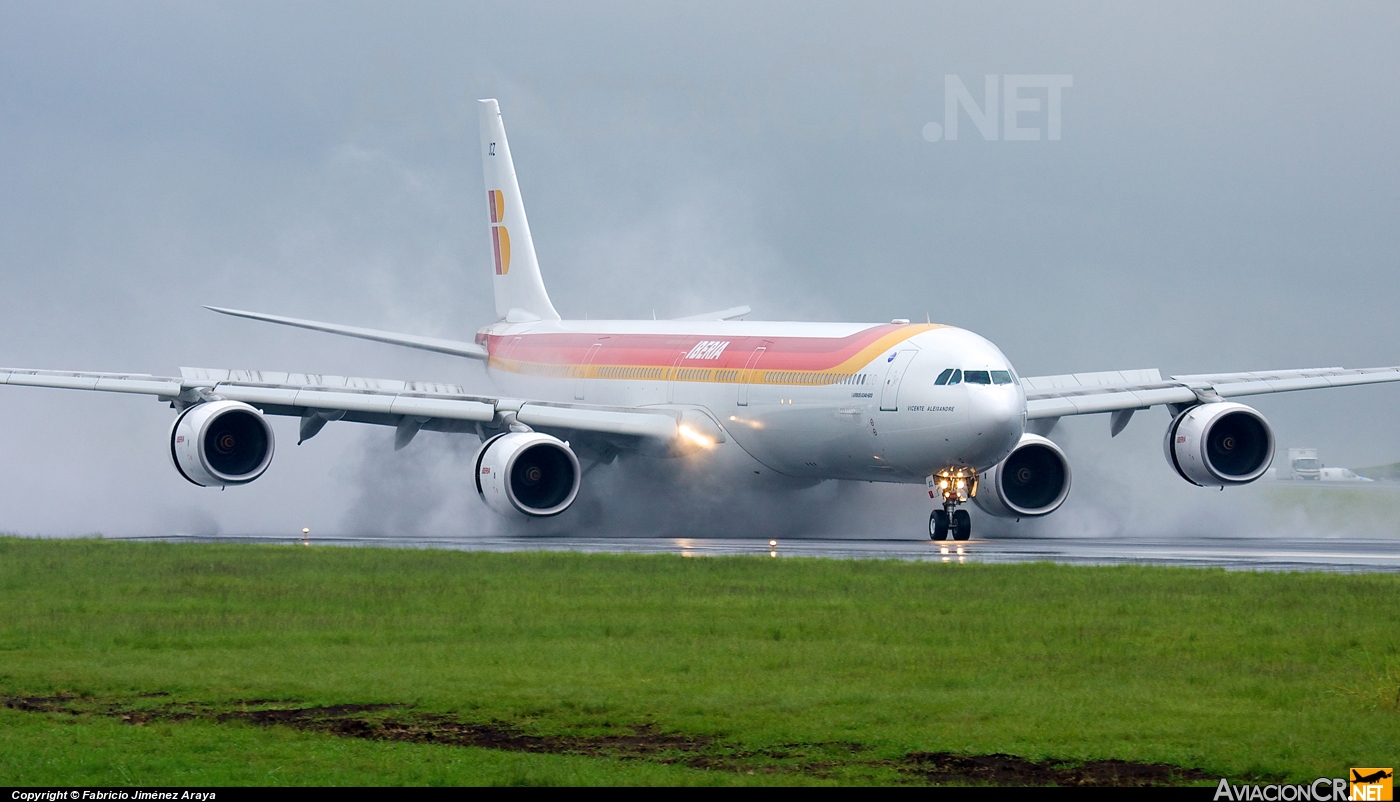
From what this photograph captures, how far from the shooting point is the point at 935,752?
38.7ft

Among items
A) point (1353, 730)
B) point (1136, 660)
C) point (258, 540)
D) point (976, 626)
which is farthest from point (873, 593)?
point (258, 540)

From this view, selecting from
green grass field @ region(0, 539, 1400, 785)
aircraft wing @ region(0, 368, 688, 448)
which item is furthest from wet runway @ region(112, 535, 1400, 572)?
green grass field @ region(0, 539, 1400, 785)

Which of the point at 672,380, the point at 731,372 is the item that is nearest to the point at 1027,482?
the point at 731,372

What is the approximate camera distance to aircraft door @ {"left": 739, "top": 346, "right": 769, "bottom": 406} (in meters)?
36.2

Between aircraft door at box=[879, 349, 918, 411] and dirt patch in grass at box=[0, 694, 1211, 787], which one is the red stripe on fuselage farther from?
dirt patch in grass at box=[0, 694, 1211, 787]

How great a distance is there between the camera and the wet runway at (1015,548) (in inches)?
1053

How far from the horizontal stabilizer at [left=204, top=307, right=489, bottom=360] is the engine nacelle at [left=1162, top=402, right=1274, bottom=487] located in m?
17.7

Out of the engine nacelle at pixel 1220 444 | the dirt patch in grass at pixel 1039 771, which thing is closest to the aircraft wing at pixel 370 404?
the engine nacelle at pixel 1220 444

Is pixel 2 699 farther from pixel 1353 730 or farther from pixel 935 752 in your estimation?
pixel 1353 730

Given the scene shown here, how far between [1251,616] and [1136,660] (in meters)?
3.54

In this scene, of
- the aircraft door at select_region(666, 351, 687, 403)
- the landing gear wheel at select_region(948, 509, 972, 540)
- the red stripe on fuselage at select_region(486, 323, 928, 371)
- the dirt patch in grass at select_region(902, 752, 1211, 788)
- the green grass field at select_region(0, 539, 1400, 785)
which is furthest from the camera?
the aircraft door at select_region(666, 351, 687, 403)

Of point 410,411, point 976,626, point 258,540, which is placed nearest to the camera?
point 976,626

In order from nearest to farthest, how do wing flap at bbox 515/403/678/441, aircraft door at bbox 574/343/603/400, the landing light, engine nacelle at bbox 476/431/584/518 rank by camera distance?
engine nacelle at bbox 476/431/584/518 < wing flap at bbox 515/403/678/441 < the landing light < aircraft door at bbox 574/343/603/400

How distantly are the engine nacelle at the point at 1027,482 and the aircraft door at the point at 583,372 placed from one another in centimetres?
1008
